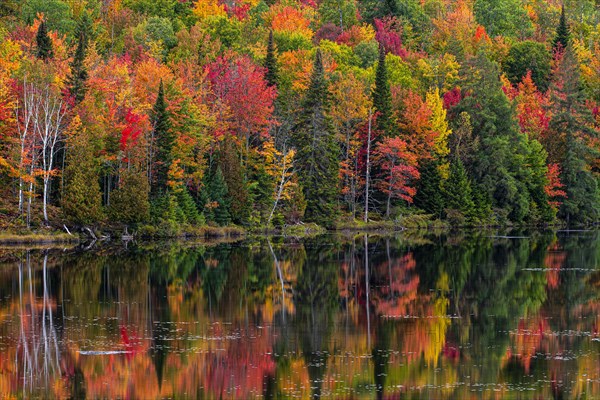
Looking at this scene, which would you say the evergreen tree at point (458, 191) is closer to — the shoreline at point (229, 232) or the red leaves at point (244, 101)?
the shoreline at point (229, 232)

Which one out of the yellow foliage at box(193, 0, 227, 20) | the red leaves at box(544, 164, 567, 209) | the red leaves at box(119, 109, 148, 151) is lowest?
the red leaves at box(544, 164, 567, 209)

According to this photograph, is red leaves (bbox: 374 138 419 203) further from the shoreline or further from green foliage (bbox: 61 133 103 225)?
green foliage (bbox: 61 133 103 225)

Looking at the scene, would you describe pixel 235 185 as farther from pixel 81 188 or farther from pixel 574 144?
pixel 574 144

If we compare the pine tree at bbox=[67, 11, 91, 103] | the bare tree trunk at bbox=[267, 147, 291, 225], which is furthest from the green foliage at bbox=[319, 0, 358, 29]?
the pine tree at bbox=[67, 11, 91, 103]

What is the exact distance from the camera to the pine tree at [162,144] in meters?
81.2

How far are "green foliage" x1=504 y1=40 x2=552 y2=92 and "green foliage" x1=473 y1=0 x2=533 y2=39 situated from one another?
1751 cm

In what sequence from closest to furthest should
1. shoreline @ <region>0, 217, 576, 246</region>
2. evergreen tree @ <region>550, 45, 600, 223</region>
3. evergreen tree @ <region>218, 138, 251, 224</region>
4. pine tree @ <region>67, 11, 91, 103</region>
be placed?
shoreline @ <region>0, 217, 576, 246</region> < pine tree @ <region>67, 11, 91, 103</region> < evergreen tree @ <region>218, 138, 251, 224</region> < evergreen tree @ <region>550, 45, 600, 223</region>

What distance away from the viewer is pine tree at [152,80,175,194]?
81250 mm

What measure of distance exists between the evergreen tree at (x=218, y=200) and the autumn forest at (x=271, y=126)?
0.40ft

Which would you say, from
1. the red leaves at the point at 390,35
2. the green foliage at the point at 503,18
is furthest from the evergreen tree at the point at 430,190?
the green foliage at the point at 503,18

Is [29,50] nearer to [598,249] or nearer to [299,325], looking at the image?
[598,249]

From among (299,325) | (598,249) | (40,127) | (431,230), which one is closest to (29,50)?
(40,127)

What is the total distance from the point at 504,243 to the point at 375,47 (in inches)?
2173

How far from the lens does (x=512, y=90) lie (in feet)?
409
